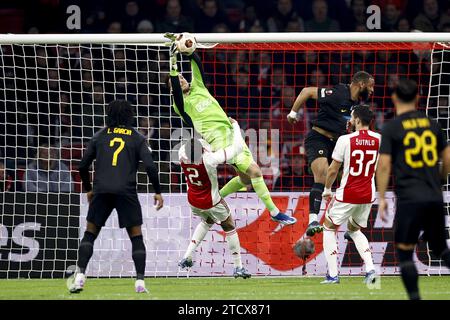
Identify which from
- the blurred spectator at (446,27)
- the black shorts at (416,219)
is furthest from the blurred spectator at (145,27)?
the black shorts at (416,219)

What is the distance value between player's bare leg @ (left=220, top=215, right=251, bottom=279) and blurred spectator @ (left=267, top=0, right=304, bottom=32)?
625 centimetres

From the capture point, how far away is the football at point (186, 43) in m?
13.3

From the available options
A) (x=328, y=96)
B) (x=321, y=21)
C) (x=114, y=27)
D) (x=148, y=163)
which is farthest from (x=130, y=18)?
(x=148, y=163)

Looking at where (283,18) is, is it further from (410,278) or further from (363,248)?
(410,278)

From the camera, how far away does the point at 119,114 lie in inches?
452

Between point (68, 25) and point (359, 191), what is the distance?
877 centimetres

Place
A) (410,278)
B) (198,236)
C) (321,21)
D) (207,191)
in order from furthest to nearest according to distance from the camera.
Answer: (321,21) < (198,236) < (207,191) < (410,278)

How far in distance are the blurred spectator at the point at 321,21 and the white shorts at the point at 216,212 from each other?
→ 20.4ft

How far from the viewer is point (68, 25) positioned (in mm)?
19891

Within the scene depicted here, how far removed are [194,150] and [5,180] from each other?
3189 millimetres

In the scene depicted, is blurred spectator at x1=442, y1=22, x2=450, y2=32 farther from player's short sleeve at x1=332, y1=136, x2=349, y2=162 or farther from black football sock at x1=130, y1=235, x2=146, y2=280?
black football sock at x1=130, y1=235, x2=146, y2=280

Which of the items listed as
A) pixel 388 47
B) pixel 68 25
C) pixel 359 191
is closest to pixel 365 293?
pixel 359 191

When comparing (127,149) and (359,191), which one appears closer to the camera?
(127,149)

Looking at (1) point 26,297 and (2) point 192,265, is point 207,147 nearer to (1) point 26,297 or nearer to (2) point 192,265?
(2) point 192,265
